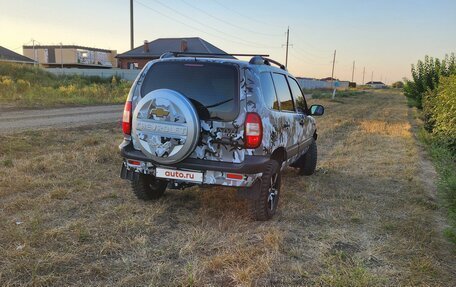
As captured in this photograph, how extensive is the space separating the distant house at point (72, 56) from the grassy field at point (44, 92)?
45.0m

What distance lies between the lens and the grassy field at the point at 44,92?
18.6 meters

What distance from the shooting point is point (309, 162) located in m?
7.26

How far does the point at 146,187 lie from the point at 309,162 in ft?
10.6

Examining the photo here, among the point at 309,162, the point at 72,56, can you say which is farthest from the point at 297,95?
the point at 72,56

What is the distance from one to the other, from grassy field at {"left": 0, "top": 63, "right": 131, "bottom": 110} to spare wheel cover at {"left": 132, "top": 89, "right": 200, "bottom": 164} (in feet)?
45.8

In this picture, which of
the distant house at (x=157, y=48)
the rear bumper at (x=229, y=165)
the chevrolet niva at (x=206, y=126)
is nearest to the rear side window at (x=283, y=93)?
the chevrolet niva at (x=206, y=126)

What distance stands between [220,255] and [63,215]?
2.04 metres

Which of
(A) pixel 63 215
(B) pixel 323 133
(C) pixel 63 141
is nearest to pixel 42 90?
(C) pixel 63 141

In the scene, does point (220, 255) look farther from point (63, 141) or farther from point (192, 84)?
point (63, 141)

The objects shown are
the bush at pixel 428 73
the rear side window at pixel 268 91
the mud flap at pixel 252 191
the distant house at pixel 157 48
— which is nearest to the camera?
the mud flap at pixel 252 191

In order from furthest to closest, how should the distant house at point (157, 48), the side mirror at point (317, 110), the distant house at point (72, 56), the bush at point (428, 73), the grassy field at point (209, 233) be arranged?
1. the distant house at point (72, 56)
2. the distant house at point (157, 48)
3. the bush at point (428, 73)
4. the side mirror at point (317, 110)
5. the grassy field at point (209, 233)

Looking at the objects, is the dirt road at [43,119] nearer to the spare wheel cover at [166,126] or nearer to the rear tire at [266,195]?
the spare wheel cover at [166,126]

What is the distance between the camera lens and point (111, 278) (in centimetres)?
330

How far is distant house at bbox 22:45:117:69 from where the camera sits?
7725 cm
